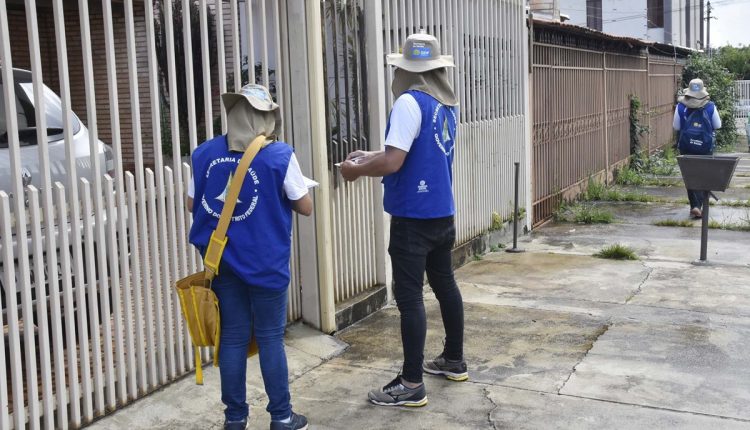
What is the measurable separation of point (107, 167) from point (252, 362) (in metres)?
1.59

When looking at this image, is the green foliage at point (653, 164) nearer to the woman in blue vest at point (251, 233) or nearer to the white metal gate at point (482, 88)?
the white metal gate at point (482, 88)

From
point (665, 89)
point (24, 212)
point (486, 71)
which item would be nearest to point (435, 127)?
point (24, 212)

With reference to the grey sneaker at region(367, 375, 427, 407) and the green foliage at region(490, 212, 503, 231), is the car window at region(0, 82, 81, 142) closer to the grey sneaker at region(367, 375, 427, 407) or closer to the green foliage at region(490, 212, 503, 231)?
the grey sneaker at region(367, 375, 427, 407)

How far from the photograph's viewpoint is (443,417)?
4852 mm

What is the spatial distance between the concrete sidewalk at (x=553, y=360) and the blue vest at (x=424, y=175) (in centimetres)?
111

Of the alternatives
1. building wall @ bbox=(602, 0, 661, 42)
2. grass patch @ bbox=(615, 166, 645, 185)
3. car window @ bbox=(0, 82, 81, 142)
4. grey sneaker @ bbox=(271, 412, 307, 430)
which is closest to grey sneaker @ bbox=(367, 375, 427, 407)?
grey sneaker @ bbox=(271, 412, 307, 430)

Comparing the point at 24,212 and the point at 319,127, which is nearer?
the point at 24,212

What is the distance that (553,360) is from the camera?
5758 mm

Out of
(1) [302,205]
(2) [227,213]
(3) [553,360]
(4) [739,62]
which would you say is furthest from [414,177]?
(4) [739,62]

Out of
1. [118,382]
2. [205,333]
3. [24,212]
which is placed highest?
[24,212]

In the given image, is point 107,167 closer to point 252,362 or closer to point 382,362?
point 252,362

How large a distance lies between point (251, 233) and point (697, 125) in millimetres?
9197

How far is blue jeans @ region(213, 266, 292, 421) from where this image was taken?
430cm

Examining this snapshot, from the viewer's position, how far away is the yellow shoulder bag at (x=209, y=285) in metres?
4.11
